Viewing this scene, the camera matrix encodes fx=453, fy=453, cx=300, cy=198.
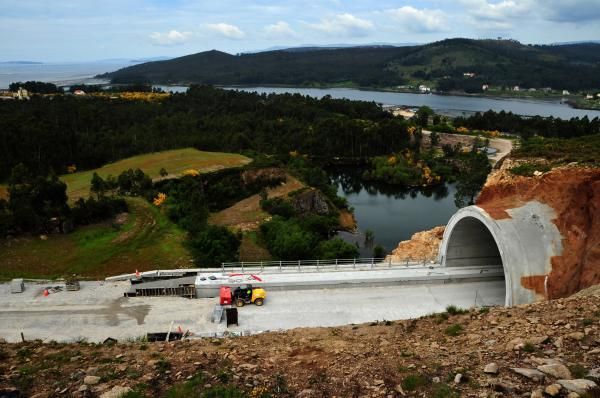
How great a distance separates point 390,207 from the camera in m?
51.1

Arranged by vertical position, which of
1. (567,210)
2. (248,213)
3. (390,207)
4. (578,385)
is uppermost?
(567,210)

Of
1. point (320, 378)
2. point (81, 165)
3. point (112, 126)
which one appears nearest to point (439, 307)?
point (320, 378)

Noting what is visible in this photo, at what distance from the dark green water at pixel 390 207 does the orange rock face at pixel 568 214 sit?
1562 cm

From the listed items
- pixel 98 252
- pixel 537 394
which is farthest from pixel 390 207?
pixel 537 394

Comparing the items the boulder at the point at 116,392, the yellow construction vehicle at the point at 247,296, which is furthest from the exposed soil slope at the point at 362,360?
the yellow construction vehicle at the point at 247,296

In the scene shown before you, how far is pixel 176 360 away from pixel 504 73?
21138cm

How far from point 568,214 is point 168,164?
4178cm

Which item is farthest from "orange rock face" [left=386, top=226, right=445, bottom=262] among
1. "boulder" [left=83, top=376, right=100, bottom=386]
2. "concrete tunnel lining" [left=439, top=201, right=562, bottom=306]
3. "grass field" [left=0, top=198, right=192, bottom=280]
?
"boulder" [left=83, top=376, right=100, bottom=386]

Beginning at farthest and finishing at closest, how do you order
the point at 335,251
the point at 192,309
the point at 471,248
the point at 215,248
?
the point at 335,251, the point at 215,248, the point at 471,248, the point at 192,309

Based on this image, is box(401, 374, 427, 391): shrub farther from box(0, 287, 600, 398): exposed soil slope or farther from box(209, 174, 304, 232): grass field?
box(209, 174, 304, 232): grass field

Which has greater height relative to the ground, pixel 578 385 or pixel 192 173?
pixel 578 385

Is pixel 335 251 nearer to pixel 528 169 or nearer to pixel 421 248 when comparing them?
pixel 421 248

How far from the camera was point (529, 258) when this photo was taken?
18.0m

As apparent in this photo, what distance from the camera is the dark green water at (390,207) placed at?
4065 centimetres
